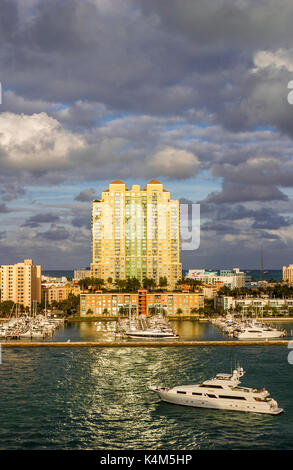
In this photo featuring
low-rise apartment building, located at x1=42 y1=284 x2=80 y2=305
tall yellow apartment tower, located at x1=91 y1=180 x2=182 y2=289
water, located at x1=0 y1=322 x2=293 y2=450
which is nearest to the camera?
water, located at x1=0 y1=322 x2=293 y2=450

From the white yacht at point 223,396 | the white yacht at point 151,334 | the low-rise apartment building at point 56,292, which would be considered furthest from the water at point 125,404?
the low-rise apartment building at point 56,292

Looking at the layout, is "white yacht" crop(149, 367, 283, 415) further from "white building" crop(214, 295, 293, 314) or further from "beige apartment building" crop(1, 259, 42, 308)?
"beige apartment building" crop(1, 259, 42, 308)

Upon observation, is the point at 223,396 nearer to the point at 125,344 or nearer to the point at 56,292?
the point at 125,344

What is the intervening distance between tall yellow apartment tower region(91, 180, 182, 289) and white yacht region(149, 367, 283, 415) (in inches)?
4089

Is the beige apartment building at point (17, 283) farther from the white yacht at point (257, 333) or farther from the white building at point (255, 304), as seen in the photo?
the white yacht at point (257, 333)

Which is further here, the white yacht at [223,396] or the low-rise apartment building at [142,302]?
the low-rise apartment building at [142,302]

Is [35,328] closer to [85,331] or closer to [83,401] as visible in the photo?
[85,331]

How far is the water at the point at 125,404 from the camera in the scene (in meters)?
31.4

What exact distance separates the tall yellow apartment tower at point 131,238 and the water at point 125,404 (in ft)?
264

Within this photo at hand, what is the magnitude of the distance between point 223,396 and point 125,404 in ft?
26.2

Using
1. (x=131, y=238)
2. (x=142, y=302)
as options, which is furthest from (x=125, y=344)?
(x=131, y=238)

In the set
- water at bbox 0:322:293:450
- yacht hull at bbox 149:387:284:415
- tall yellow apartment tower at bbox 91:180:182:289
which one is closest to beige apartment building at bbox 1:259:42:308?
tall yellow apartment tower at bbox 91:180:182:289

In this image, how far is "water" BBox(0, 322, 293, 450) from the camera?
3142cm
